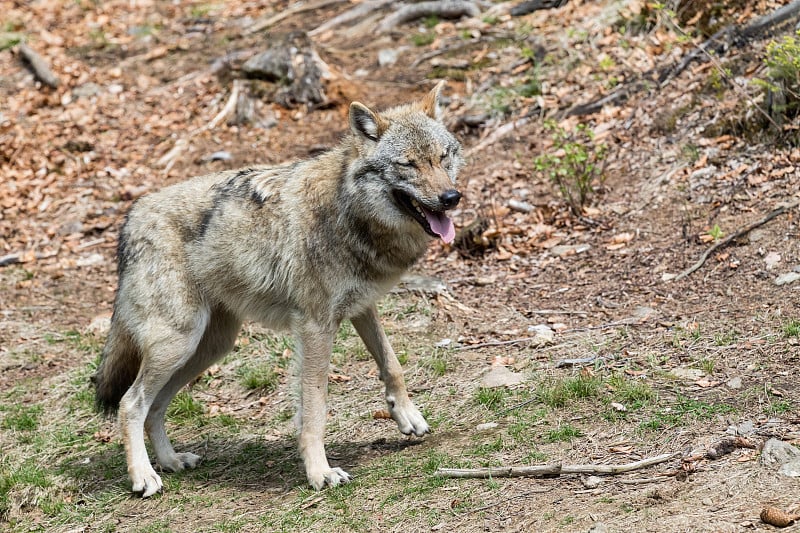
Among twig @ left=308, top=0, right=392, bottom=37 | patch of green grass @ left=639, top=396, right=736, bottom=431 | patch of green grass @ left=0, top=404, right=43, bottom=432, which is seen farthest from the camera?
twig @ left=308, top=0, right=392, bottom=37

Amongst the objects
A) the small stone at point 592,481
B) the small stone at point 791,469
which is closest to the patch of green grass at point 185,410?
the small stone at point 592,481

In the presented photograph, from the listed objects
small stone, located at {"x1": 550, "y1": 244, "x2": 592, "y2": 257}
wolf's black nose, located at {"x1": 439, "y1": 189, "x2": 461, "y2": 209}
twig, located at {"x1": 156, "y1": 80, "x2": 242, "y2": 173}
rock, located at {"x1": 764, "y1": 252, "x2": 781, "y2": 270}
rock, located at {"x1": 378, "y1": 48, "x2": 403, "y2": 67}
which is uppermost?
wolf's black nose, located at {"x1": 439, "y1": 189, "x2": 461, "y2": 209}

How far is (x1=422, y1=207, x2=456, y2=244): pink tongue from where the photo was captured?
5227mm

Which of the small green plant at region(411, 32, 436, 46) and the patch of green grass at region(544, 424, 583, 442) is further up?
the patch of green grass at region(544, 424, 583, 442)

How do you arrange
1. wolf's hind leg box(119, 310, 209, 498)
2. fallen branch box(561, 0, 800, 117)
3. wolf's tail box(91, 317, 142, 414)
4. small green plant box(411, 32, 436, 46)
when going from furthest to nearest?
small green plant box(411, 32, 436, 46) < fallen branch box(561, 0, 800, 117) < wolf's tail box(91, 317, 142, 414) < wolf's hind leg box(119, 310, 209, 498)

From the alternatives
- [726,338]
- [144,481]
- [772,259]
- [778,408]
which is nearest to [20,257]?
[144,481]

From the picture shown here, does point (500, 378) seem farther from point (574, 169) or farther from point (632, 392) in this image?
point (574, 169)

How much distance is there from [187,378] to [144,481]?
2.96ft

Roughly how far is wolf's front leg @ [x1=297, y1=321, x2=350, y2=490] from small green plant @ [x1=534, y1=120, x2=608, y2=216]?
3.65 meters

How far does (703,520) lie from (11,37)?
15.2 meters

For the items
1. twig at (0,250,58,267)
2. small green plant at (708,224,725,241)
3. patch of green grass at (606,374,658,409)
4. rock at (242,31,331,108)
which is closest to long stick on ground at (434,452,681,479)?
patch of green grass at (606,374,658,409)

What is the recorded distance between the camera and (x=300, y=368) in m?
5.62

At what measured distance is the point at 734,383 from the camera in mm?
5402

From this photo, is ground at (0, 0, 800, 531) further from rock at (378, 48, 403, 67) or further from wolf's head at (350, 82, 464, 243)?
wolf's head at (350, 82, 464, 243)
